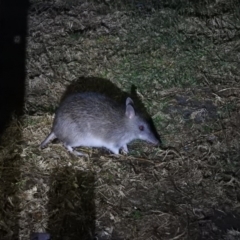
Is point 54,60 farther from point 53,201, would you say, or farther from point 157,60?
point 53,201

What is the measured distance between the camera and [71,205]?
477 cm

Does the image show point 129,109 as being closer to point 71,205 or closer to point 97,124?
point 97,124

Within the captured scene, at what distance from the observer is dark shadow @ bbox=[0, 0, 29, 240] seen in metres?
4.73

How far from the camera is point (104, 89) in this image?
6.05 metres

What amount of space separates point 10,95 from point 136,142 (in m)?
1.61

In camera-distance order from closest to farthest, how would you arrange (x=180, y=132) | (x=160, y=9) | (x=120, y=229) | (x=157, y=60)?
(x=120, y=229), (x=180, y=132), (x=157, y=60), (x=160, y=9)

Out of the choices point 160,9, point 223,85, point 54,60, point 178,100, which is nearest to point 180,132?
point 178,100

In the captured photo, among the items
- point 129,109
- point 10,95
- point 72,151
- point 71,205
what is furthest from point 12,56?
point 71,205

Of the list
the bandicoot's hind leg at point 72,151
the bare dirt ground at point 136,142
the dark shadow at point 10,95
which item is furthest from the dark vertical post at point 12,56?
the bandicoot's hind leg at point 72,151

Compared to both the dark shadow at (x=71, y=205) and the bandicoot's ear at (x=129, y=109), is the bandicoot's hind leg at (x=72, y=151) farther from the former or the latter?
the bandicoot's ear at (x=129, y=109)

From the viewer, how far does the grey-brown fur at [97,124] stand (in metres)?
5.20

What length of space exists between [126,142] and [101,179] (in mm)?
514

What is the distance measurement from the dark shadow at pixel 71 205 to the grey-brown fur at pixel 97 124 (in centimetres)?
35

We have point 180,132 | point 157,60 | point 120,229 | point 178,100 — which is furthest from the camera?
point 157,60
